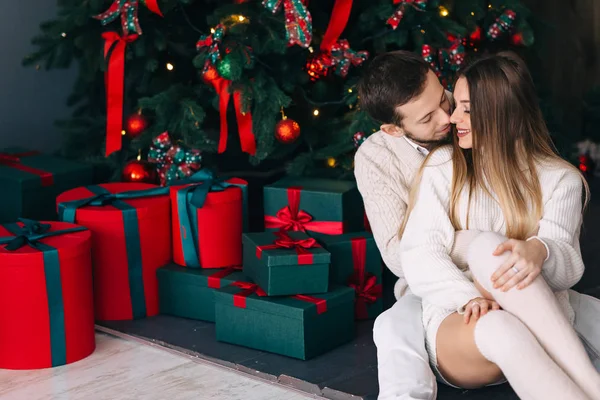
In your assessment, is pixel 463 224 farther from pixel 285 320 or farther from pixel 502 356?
pixel 285 320

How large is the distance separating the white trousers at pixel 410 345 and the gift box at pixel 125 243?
0.91 metres

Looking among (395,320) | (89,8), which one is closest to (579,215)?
(395,320)

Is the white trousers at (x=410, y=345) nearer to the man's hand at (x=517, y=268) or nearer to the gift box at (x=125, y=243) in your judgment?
the man's hand at (x=517, y=268)

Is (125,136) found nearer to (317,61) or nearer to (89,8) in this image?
(89,8)

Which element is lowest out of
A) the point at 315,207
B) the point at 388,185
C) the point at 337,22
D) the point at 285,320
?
the point at 285,320

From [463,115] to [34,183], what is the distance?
1669 millimetres

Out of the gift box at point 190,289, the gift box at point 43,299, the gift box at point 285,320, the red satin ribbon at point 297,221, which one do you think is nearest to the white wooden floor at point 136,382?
the gift box at point 43,299

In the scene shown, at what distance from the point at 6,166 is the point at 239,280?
45.7 inches

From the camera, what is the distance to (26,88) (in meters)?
3.73

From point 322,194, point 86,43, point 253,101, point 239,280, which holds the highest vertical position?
point 86,43

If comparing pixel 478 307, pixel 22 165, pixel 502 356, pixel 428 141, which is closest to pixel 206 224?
pixel 428 141

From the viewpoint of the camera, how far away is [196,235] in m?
2.81

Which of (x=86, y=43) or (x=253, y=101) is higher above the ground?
(x=86, y=43)

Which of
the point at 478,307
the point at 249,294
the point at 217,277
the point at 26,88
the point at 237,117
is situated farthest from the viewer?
the point at 26,88
